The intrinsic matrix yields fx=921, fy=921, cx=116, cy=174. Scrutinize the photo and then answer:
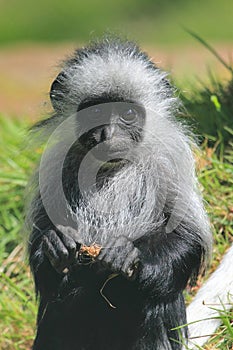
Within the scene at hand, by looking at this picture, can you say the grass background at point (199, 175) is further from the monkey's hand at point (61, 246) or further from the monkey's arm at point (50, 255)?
the monkey's hand at point (61, 246)

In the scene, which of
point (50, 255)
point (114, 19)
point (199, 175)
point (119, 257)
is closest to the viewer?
point (119, 257)

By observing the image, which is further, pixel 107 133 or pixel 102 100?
pixel 102 100

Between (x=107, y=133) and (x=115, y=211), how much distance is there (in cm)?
43

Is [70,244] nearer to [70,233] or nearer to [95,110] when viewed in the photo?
[70,233]

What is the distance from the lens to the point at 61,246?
14.2ft

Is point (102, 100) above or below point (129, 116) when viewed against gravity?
above

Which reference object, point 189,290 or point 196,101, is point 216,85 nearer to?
point 196,101

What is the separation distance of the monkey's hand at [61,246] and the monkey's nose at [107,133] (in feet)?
1.54

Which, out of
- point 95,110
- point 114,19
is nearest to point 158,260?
point 95,110

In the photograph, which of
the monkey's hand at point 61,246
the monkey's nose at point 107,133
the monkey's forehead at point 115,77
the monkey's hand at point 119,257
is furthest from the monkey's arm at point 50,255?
the monkey's forehead at point 115,77

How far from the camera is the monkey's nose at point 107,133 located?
4.34 m

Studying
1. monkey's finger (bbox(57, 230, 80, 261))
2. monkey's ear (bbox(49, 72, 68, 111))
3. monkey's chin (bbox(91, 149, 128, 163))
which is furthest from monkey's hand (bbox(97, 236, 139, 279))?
monkey's ear (bbox(49, 72, 68, 111))

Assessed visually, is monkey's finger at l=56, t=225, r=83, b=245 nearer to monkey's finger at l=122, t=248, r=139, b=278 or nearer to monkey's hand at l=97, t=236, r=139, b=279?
monkey's hand at l=97, t=236, r=139, b=279

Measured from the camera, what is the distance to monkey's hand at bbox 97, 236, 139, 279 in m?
4.26
